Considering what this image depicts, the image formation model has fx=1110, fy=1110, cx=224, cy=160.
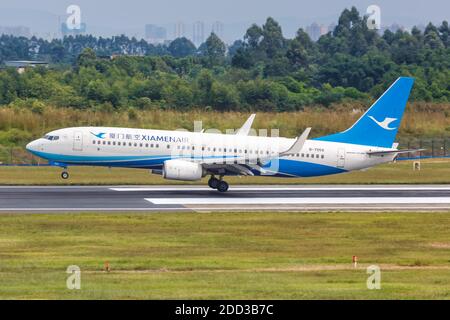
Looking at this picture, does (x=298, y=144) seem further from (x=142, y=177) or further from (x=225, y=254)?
(x=225, y=254)

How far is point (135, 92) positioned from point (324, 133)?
26.2 m

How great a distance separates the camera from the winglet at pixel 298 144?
171 feet

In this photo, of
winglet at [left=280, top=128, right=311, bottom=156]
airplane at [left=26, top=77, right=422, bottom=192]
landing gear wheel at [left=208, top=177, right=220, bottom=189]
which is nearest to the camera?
winglet at [left=280, top=128, right=311, bottom=156]

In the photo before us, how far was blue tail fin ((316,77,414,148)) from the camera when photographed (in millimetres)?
56094

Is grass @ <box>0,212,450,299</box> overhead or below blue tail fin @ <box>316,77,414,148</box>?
below

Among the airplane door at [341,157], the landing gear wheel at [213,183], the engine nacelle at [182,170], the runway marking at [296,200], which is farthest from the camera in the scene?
the airplane door at [341,157]

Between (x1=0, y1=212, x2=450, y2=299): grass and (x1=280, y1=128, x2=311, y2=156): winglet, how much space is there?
7.87 meters

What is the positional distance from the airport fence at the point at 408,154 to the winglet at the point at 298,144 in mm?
20929

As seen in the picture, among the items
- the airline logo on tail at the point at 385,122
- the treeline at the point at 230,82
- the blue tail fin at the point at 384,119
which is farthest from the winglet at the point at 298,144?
the treeline at the point at 230,82

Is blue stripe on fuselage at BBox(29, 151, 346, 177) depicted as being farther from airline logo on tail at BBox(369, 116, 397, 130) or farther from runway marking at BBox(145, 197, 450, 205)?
runway marking at BBox(145, 197, 450, 205)

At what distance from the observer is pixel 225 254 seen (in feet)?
112

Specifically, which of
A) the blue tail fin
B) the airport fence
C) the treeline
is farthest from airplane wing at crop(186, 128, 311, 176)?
the treeline

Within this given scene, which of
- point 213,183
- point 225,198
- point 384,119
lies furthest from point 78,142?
point 384,119

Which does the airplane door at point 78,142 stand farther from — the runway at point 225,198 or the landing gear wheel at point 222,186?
the landing gear wheel at point 222,186
